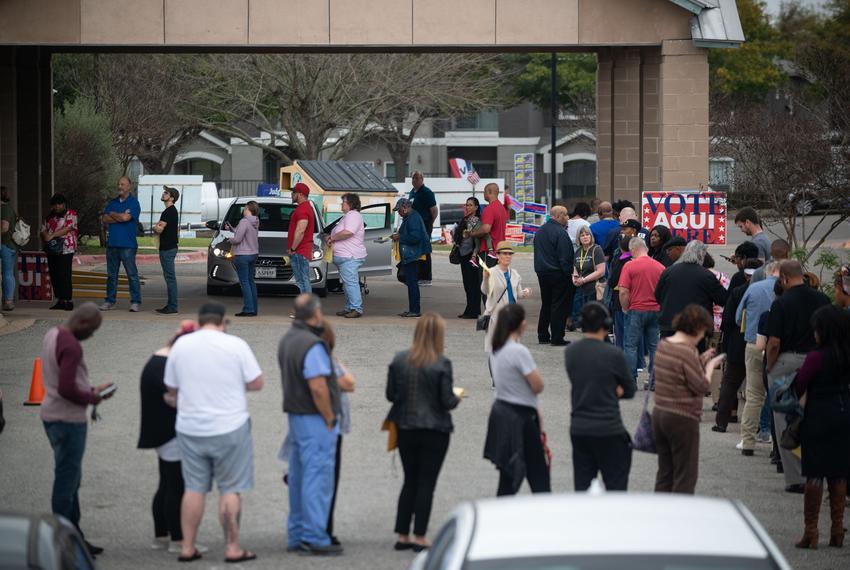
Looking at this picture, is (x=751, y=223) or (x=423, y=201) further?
(x=423, y=201)

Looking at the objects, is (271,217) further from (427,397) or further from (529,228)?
(529,228)

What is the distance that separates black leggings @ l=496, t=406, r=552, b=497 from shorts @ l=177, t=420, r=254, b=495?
171cm

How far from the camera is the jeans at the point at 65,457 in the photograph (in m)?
8.79

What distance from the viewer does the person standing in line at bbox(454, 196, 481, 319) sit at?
63.7 feet

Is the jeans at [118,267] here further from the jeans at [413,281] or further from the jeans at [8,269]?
the jeans at [413,281]

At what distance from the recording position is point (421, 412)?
883 cm

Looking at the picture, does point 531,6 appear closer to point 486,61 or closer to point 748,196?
point 748,196

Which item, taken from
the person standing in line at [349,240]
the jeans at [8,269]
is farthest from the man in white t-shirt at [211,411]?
the jeans at [8,269]

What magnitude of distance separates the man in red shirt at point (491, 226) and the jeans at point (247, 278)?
3.20 metres

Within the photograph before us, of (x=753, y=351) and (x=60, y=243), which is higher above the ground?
(x=60, y=243)

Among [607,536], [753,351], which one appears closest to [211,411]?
[607,536]

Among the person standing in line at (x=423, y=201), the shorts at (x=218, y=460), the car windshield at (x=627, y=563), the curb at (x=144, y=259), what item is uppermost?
the person standing in line at (x=423, y=201)

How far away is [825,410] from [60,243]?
13.4 m

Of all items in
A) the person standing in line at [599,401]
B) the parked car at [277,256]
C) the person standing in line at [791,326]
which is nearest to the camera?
the person standing in line at [599,401]
